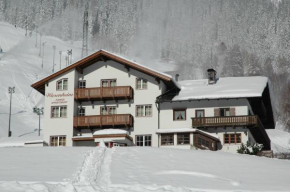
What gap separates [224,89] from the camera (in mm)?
50938

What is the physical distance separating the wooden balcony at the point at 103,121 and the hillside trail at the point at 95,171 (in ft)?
45.6

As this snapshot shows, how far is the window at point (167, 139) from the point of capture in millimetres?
49491

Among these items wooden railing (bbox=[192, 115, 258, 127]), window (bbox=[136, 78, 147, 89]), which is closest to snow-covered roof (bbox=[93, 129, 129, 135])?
window (bbox=[136, 78, 147, 89])

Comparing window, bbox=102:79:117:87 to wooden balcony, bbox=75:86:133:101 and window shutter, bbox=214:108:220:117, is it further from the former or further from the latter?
window shutter, bbox=214:108:220:117

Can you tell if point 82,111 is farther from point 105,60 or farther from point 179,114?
point 179,114

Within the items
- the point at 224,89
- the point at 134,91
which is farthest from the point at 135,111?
the point at 224,89

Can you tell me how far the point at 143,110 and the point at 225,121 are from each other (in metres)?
7.85

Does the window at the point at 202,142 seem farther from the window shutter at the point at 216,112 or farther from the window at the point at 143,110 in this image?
the window at the point at 143,110

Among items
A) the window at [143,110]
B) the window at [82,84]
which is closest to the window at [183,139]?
the window at [143,110]

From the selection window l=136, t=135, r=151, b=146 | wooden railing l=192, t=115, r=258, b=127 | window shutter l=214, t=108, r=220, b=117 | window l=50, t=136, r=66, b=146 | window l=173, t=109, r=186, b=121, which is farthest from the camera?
window l=50, t=136, r=66, b=146

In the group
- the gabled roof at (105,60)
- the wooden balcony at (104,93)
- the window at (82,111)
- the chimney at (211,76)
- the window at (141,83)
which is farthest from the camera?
the chimney at (211,76)

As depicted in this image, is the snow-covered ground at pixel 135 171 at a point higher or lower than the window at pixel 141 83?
lower

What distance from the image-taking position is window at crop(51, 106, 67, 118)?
5231 cm

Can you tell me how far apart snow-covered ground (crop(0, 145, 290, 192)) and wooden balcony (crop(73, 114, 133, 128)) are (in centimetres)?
1273
